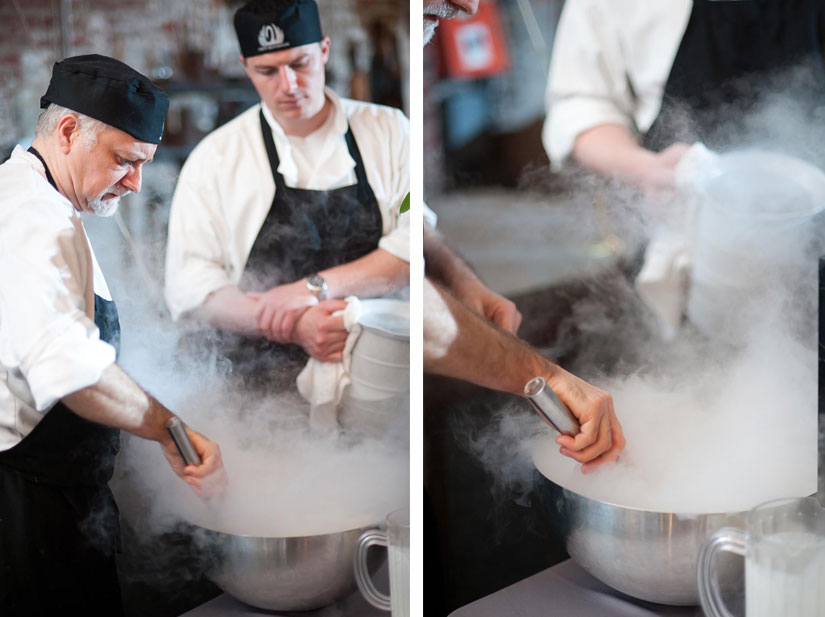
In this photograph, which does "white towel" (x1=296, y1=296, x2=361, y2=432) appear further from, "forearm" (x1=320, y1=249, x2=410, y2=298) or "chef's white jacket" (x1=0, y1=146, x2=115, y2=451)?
"chef's white jacket" (x1=0, y1=146, x2=115, y2=451)

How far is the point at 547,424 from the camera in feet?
4.91

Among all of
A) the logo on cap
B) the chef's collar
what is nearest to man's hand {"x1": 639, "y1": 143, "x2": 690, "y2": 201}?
the chef's collar

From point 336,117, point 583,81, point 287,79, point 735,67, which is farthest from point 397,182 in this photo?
point 735,67

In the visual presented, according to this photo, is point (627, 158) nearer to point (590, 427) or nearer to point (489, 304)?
point (489, 304)

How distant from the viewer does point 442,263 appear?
154cm

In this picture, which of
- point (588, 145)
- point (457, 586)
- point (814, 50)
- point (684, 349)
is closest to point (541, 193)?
point (588, 145)

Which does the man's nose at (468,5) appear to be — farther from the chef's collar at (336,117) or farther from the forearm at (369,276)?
the forearm at (369,276)

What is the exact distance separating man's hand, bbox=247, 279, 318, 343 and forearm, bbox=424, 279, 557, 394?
0.22 meters

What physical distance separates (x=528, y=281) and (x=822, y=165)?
0.51 metres

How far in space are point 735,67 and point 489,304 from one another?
0.57 meters

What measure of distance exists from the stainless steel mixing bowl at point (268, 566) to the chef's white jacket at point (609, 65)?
798 millimetres

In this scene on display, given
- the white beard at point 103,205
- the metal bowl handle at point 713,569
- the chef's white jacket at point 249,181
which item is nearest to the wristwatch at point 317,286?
the chef's white jacket at point 249,181

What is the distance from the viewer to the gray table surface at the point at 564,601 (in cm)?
145

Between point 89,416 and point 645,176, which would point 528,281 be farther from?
point 89,416
